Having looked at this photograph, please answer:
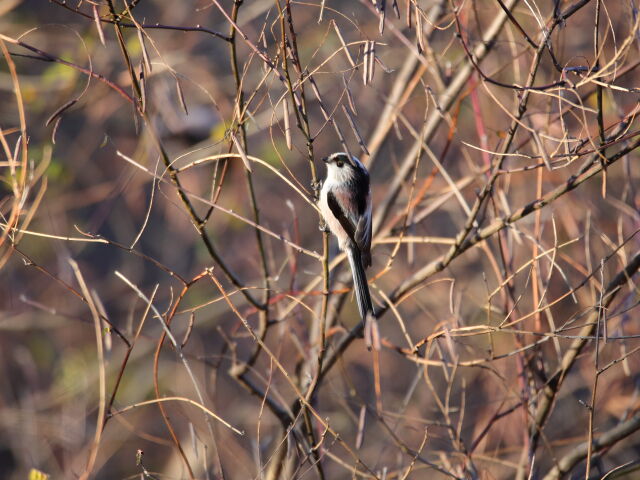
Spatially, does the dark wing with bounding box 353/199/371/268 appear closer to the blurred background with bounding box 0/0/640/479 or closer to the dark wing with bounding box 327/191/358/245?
the dark wing with bounding box 327/191/358/245

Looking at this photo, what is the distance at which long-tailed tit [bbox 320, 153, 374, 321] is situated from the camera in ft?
11.6

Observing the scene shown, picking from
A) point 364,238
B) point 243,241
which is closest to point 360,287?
point 364,238

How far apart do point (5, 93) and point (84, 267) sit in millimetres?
2176

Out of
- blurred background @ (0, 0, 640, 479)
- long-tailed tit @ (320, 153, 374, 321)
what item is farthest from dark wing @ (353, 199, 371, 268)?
blurred background @ (0, 0, 640, 479)

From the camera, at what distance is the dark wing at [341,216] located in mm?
3561

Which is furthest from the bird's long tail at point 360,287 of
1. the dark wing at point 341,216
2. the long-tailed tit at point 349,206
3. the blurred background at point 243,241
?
the blurred background at point 243,241

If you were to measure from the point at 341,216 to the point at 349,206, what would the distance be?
0.30 feet

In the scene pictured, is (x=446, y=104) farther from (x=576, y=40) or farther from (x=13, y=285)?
(x=13, y=285)

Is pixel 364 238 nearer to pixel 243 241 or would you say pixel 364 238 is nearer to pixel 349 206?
pixel 349 206

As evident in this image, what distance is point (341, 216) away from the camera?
11.7ft

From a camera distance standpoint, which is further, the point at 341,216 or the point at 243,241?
the point at 243,241

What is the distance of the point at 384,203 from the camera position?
396 centimetres

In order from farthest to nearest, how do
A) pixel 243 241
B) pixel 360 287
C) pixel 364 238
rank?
pixel 243 241 < pixel 364 238 < pixel 360 287

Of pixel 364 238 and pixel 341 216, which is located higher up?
pixel 341 216
